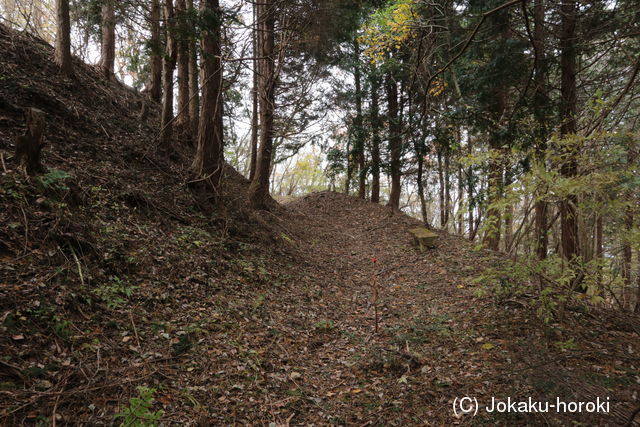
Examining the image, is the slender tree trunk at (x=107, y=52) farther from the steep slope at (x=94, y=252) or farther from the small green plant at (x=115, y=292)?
the small green plant at (x=115, y=292)

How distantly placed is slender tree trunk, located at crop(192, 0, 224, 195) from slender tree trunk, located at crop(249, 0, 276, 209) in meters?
2.86

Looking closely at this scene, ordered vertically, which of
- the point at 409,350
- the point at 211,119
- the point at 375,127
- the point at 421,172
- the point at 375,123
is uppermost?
the point at 375,123

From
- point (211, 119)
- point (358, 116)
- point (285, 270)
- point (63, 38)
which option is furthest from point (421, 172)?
point (63, 38)

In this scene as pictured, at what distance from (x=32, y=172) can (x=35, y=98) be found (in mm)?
2874

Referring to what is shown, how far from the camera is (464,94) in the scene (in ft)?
30.2

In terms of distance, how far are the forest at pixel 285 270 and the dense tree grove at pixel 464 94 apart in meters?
0.08

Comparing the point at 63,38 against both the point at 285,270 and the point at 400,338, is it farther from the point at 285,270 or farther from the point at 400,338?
the point at 400,338

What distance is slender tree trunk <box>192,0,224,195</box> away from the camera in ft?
23.2

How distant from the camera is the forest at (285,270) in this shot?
320 cm

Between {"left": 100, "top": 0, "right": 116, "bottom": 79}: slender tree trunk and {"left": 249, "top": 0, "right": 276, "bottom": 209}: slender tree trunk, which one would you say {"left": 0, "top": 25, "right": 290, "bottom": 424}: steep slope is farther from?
{"left": 249, "top": 0, "right": 276, "bottom": 209}: slender tree trunk

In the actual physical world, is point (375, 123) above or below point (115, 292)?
above

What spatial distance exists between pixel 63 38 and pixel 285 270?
24.2ft

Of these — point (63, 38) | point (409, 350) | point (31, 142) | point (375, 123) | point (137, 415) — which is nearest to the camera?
point (137, 415)

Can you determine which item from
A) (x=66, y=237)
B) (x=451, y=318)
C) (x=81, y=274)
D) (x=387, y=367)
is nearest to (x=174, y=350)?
(x=81, y=274)
